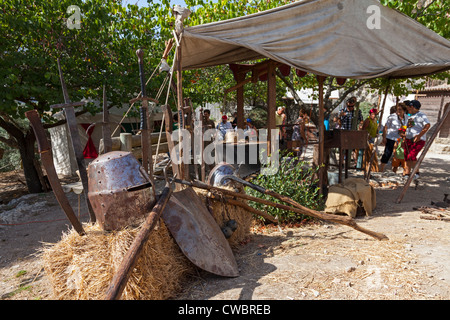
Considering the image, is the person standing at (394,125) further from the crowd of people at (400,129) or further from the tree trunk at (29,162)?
the tree trunk at (29,162)

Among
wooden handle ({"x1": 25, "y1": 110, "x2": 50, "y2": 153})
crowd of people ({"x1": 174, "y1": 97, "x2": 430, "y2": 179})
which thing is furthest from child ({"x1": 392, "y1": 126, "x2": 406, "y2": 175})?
wooden handle ({"x1": 25, "y1": 110, "x2": 50, "y2": 153})

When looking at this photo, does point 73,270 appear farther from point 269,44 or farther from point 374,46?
point 374,46

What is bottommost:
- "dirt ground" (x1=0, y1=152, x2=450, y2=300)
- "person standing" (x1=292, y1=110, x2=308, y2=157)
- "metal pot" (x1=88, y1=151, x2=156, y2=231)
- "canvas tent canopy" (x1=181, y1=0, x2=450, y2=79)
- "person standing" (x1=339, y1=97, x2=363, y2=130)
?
"dirt ground" (x1=0, y1=152, x2=450, y2=300)

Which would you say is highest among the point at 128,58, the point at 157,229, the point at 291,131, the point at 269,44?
the point at 128,58

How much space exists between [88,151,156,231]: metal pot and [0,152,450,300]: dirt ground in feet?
2.05

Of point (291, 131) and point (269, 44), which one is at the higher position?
point (269, 44)

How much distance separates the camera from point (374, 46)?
531cm

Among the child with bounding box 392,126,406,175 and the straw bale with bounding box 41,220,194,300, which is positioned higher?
the child with bounding box 392,126,406,175

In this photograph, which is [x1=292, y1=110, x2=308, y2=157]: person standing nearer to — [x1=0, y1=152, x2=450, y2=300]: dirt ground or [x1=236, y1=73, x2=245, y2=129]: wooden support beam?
[x1=236, y1=73, x2=245, y2=129]: wooden support beam

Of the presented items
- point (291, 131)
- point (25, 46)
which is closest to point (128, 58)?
point (25, 46)

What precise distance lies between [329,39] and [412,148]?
371 cm

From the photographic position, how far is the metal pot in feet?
9.07
